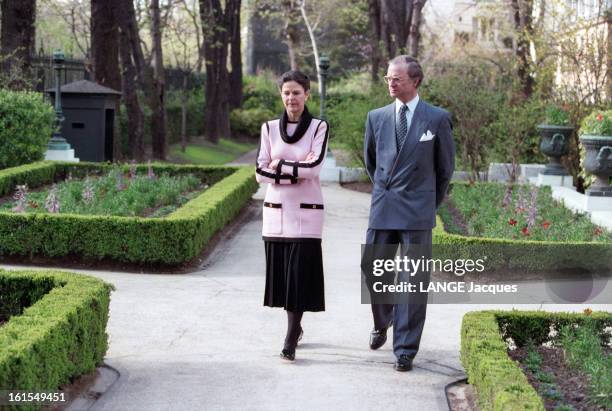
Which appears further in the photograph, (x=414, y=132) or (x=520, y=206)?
(x=520, y=206)

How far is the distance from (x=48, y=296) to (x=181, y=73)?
36.8 m

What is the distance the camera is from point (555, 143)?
19.7 metres

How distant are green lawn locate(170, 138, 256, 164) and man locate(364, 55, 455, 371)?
22906 millimetres

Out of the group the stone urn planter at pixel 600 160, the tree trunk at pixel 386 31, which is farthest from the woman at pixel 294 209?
the tree trunk at pixel 386 31

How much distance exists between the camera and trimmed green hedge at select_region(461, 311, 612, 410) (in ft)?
17.4

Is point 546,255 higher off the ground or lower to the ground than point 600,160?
lower

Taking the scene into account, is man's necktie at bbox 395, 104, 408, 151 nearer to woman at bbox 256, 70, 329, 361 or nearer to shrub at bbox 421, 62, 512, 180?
woman at bbox 256, 70, 329, 361

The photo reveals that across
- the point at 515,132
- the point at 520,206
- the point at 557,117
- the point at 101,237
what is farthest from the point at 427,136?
the point at 515,132

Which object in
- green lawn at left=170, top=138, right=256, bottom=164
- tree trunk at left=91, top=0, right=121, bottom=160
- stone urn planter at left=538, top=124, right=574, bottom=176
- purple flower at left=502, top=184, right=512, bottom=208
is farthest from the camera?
Result: green lawn at left=170, top=138, right=256, bottom=164

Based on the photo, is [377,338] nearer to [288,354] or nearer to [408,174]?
[288,354]

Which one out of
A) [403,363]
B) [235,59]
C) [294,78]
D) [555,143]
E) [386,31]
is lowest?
[403,363]

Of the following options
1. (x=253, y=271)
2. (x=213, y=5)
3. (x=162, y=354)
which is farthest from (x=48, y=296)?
(x=213, y=5)

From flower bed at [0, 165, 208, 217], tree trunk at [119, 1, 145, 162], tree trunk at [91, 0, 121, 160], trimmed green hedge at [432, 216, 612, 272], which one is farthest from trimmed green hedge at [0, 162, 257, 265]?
tree trunk at [119, 1, 145, 162]

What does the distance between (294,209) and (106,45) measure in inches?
694
